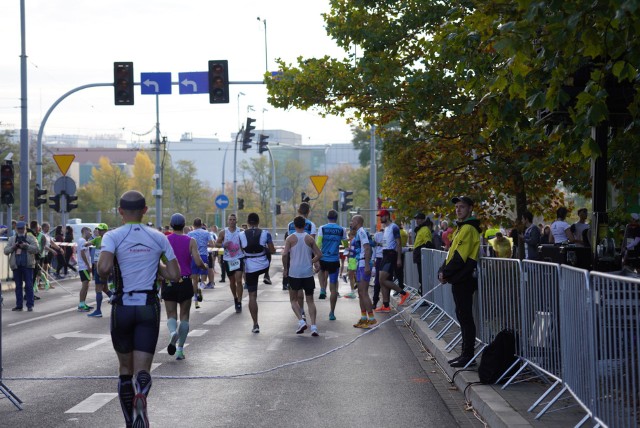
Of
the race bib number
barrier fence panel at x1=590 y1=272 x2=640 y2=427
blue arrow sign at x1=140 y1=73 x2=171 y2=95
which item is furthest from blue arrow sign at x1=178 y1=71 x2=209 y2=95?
barrier fence panel at x1=590 y1=272 x2=640 y2=427

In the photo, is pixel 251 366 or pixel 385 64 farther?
pixel 385 64

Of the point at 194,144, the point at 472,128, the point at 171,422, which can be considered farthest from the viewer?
the point at 194,144

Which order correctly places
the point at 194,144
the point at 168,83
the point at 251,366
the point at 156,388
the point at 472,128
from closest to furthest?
the point at 156,388, the point at 251,366, the point at 472,128, the point at 168,83, the point at 194,144

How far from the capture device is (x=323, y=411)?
8.84 m

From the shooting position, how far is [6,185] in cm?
2812

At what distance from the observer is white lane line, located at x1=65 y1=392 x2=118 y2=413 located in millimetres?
8797

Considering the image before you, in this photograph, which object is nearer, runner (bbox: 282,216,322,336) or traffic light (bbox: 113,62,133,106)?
runner (bbox: 282,216,322,336)

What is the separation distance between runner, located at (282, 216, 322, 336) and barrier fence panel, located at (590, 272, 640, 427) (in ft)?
29.0

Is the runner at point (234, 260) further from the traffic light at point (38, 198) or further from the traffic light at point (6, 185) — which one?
the traffic light at point (38, 198)

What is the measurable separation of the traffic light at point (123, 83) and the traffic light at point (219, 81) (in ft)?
6.79

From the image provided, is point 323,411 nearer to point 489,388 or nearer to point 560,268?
point 489,388

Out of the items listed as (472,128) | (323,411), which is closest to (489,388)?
(323,411)

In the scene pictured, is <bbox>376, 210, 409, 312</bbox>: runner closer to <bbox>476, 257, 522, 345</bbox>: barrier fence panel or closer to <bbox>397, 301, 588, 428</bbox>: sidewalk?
<bbox>397, 301, 588, 428</bbox>: sidewalk

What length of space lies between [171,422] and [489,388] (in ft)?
9.43
